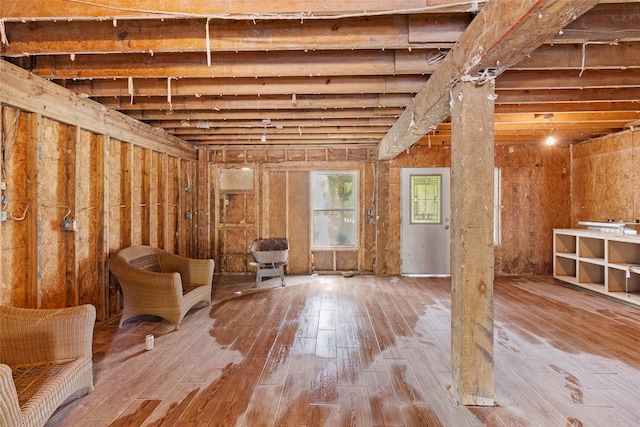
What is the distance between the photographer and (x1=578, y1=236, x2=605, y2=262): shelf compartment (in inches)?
187

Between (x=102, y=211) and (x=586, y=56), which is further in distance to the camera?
(x=102, y=211)

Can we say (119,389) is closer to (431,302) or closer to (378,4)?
(378,4)

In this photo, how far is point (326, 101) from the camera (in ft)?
11.3

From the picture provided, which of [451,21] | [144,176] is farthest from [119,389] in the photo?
[451,21]

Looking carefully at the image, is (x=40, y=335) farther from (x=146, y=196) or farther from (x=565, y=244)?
(x=565, y=244)

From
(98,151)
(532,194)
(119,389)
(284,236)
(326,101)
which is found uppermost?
(326,101)

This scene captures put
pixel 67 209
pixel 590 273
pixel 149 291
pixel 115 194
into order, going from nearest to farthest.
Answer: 1. pixel 67 209
2. pixel 149 291
3. pixel 115 194
4. pixel 590 273

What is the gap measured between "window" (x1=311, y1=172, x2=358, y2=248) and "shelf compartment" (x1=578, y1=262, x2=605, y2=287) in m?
3.75

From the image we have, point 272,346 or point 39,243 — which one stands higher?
point 39,243

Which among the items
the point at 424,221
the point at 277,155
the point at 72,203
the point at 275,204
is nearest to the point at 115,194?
the point at 72,203

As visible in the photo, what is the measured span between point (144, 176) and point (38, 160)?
1622 mm

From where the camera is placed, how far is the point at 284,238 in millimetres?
5969

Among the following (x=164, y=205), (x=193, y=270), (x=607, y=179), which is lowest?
(x=193, y=270)

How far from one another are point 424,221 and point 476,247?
13.3 ft
